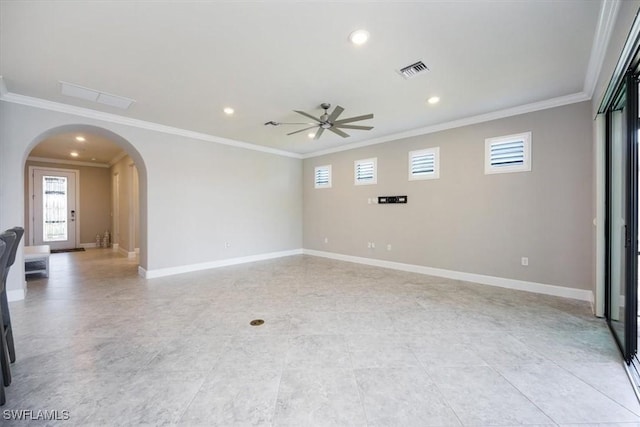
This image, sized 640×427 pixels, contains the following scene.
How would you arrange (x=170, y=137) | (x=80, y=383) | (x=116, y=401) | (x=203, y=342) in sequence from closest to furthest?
(x=116, y=401) < (x=80, y=383) < (x=203, y=342) < (x=170, y=137)

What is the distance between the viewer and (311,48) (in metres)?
2.75

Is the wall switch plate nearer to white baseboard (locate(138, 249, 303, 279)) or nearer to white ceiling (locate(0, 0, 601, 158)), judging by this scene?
white ceiling (locate(0, 0, 601, 158))

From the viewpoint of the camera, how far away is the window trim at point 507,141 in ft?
14.1

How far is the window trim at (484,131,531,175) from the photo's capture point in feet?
14.1

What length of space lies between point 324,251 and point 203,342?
4937 millimetres

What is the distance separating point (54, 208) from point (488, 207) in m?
12.4

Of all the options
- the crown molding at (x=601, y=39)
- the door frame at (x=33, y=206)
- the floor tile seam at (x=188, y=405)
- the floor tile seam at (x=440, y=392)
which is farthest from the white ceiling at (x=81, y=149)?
the crown molding at (x=601, y=39)

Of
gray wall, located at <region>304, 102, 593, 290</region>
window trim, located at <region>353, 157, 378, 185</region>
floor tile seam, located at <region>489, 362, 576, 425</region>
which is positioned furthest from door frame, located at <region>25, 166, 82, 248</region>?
floor tile seam, located at <region>489, 362, 576, 425</region>

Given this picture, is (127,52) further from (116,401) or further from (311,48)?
(116,401)

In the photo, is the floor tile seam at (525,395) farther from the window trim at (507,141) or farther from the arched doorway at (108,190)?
the arched doorway at (108,190)

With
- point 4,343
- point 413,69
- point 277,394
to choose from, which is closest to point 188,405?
point 277,394

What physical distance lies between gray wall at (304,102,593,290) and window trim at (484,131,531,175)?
73mm

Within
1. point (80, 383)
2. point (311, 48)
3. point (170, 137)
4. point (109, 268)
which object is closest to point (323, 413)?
point (80, 383)

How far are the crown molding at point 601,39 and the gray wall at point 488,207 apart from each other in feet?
2.44
